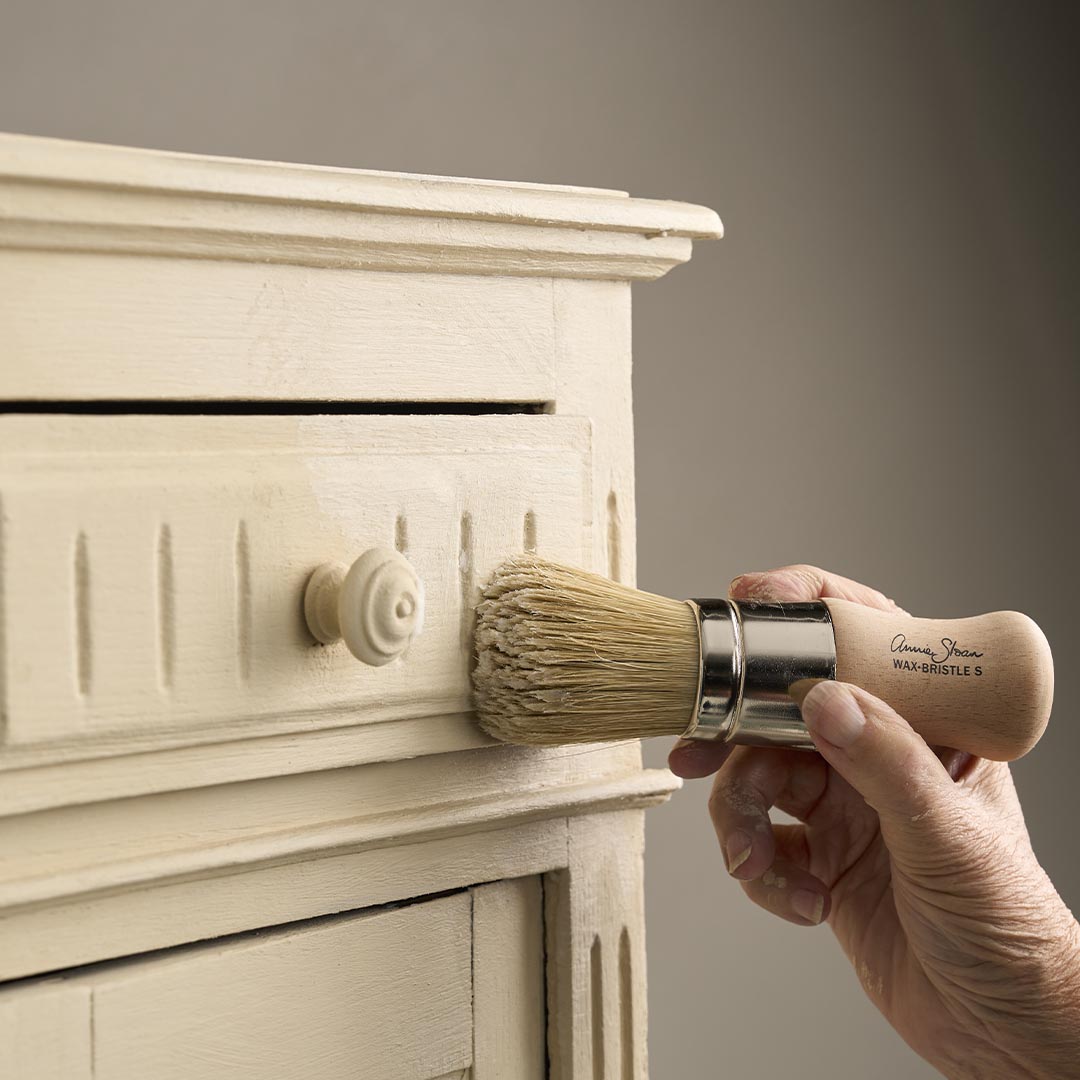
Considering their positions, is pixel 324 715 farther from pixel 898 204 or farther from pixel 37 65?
pixel 898 204

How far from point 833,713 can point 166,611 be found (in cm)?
27

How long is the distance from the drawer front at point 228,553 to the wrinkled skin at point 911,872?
0.16 metres

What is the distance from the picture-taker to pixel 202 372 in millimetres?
479

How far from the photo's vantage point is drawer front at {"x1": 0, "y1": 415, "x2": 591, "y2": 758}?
44 centimetres

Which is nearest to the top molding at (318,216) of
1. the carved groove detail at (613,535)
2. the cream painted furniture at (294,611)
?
the cream painted furniture at (294,611)

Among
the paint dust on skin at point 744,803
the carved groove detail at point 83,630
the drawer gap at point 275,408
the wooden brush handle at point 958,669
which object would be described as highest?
the drawer gap at point 275,408

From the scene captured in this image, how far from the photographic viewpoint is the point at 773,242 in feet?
3.99

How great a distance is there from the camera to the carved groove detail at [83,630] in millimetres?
448

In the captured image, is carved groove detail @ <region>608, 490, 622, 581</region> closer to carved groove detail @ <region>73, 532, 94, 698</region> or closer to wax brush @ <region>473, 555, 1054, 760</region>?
wax brush @ <region>473, 555, 1054, 760</region>

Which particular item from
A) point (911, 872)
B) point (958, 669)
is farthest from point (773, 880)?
point (958, 669)

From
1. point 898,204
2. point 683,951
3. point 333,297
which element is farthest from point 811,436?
point 333,297

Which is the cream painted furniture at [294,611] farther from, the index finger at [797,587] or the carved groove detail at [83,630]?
the index finger at [797,587]

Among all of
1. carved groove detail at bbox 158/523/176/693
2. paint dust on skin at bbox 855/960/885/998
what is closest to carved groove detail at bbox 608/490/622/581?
A: carved groove detail at bbox 158/523/176/693

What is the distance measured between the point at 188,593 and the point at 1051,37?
1.30 m
